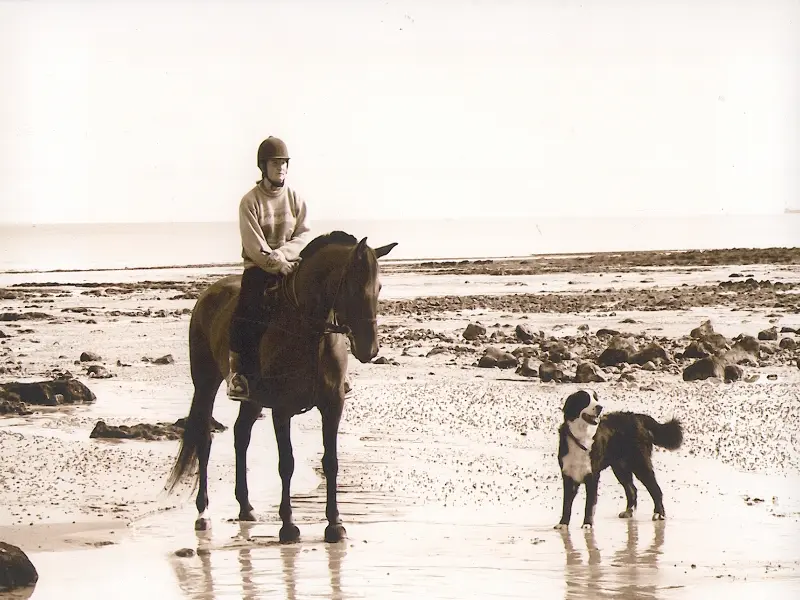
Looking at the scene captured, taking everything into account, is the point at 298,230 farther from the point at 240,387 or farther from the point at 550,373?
the point at 550,373

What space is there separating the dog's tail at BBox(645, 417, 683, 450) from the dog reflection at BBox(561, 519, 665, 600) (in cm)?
60

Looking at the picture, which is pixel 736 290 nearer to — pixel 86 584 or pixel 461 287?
pixel 461 287

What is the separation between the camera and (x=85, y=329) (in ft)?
81.8

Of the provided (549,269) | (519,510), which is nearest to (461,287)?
(549,269)

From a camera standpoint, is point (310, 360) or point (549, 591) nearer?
point (549, 591)

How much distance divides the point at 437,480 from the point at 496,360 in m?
6.73

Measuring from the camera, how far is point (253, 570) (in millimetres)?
8406

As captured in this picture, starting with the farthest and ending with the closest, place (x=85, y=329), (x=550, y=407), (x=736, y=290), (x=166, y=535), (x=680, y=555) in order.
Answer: (x=736, y=290) < (x=85, y=329) < (x=550, y=407) < (x=166, y=535) < (x=680, y=555)

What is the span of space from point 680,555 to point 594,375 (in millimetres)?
7436

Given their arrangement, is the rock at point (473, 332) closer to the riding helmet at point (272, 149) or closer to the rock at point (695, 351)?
the rock at point (695, 351)

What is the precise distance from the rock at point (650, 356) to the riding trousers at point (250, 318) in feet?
28.8

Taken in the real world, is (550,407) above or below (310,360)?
below

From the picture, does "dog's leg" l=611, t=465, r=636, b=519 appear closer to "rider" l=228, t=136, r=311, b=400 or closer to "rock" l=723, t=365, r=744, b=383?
"rider" l=228, t=136, r=311, b=400

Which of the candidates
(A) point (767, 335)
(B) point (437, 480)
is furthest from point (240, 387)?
(A) point (767, 335)
